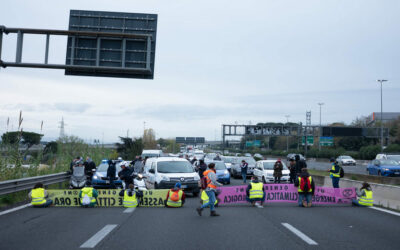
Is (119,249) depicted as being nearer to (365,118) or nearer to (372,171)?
(372,171)

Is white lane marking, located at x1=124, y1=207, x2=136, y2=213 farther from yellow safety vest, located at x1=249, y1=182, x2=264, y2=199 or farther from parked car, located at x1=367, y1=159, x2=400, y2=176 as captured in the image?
parked car, located at x1=367, y1=159, x2=400, y2=176

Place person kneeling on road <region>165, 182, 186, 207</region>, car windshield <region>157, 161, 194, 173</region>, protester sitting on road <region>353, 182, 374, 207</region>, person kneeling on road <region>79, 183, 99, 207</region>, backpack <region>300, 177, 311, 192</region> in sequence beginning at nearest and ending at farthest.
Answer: person kneeling on road <region>79, 183, 99, 207</region> < person kneeling on road <region>165, 182, 186, 207</region> < backpack <region>300, 177, 311, 192</region> < protester sitting on road <region>353, 182, 374, 207</region> < car windshield <region>157, 161, 194, 173</region>

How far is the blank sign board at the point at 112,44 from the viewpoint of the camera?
14492 millimetres

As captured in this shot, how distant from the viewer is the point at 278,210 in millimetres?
12922

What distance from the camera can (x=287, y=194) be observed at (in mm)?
14852

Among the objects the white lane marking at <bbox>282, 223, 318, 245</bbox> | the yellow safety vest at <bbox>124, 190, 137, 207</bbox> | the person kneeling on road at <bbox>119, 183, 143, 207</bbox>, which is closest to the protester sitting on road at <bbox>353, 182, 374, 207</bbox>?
the white lane marking at <bbox>282, 223, 318, 245</bbox>

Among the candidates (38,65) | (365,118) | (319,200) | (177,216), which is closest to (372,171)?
(319,200)

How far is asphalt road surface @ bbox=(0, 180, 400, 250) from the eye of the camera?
7.53 meters

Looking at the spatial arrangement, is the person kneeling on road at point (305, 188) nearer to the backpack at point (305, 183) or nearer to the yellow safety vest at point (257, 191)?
the backpack at point (305, 183)

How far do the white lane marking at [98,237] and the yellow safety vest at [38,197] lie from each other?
4.42 m

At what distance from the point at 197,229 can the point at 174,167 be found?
8575mm

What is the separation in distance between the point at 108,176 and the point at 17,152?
4.13 meters

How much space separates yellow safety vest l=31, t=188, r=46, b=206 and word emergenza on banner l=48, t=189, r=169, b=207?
66 centimetres

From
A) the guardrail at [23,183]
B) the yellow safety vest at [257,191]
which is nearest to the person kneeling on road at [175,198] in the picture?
the yellow safety vest at [257,191]
